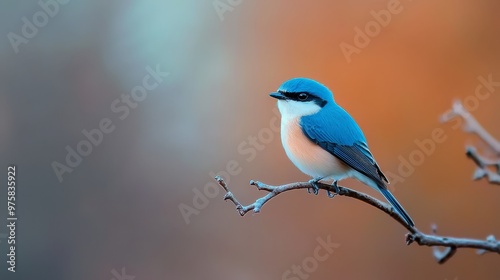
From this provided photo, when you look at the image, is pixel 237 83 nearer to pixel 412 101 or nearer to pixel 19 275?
pixel 412 101

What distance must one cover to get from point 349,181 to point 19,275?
273 centimetres

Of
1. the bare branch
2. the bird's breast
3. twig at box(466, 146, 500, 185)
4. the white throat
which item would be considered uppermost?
the white throat

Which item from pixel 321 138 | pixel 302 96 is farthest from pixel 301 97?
pixel 321 138

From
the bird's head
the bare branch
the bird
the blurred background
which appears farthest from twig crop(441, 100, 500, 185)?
the blurred background

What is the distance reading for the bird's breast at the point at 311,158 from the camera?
8.61 ft

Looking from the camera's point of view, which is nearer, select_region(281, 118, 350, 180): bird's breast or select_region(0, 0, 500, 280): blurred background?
select_region(281, 118, 350, 180): bird's breast

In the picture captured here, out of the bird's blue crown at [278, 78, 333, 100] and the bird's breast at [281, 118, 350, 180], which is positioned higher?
the bird's blue crown at [278, 78, 333, 100]

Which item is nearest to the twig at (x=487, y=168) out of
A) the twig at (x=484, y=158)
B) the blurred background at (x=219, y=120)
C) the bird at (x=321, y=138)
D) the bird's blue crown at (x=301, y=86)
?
the twig at (x=484, y=158)

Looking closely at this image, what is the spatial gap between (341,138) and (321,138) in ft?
0.31

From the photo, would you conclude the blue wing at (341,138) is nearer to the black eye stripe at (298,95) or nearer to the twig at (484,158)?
the black eye stripe at (298,95)

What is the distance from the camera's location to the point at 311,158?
265 centimetres

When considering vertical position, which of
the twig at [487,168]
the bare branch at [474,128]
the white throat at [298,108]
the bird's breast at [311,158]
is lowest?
the twig at [487,168]

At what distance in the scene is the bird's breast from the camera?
2.62 metres

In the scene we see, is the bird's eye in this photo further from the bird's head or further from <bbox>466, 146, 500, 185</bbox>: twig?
<bbox>466, 146, 500, 185</bbox>: twig
